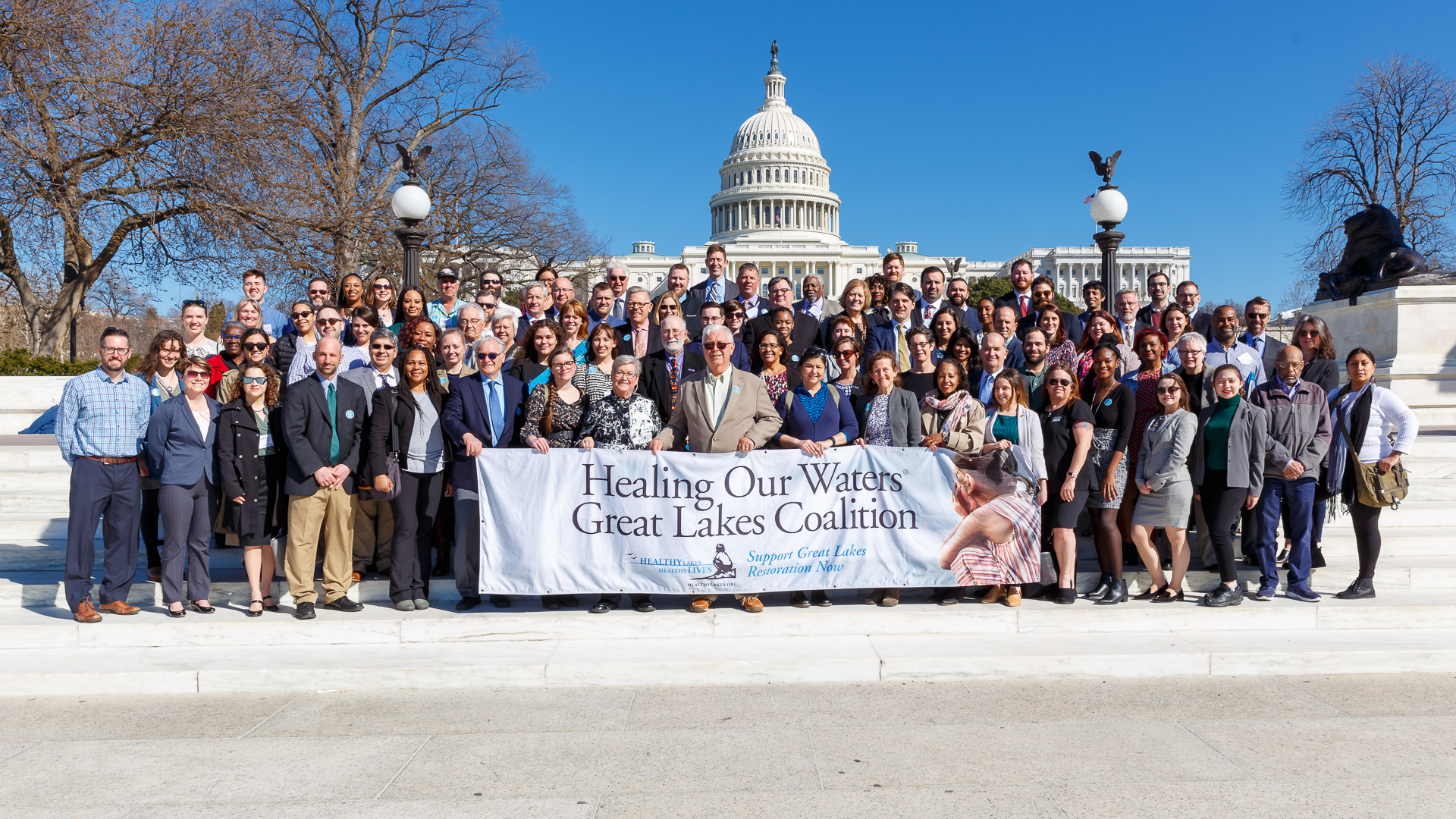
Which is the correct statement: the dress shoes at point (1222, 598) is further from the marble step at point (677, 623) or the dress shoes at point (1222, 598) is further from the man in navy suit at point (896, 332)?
the man in navy suit at point (896, 332)

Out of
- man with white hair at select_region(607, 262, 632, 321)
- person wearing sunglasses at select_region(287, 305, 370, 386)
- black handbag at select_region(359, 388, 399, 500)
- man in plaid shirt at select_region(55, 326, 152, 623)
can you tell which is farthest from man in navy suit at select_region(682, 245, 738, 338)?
man in plaid shirt at select_region(55, 326, 152, 623)

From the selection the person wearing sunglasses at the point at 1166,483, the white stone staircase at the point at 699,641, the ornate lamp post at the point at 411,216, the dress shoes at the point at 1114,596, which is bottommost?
the white stone staircase at the point at 699,641

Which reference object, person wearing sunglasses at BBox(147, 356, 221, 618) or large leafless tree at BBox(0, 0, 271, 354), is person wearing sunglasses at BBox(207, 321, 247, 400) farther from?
large leafless tree at BBox(0, 0, 271, 354)

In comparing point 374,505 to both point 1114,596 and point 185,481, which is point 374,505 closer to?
point 185,481

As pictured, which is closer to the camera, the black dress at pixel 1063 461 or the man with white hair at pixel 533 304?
the black dress at pixel 1063 461

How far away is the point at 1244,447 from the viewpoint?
260 inches

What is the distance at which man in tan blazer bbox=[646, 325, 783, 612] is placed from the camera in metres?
6.65

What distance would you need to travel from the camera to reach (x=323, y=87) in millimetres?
25984

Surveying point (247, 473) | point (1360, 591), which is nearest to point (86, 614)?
point (247, 473)

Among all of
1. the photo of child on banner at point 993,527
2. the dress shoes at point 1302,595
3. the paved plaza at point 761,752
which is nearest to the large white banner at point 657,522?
the photo of child on banner at point 993,527

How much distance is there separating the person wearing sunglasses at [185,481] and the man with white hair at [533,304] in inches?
109

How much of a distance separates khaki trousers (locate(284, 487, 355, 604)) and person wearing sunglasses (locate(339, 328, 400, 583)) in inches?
8.5

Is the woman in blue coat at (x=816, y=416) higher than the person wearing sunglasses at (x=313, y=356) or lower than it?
lower

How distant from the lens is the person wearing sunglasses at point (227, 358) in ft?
24.5
